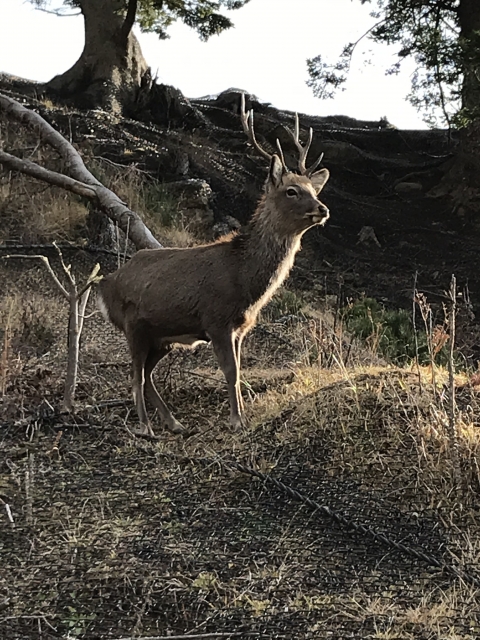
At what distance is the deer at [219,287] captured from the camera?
539cm

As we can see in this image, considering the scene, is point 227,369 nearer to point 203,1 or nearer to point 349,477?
point 349,477

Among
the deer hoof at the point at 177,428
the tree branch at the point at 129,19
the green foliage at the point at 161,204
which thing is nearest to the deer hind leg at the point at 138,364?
the deer hoof at the point at 177,428

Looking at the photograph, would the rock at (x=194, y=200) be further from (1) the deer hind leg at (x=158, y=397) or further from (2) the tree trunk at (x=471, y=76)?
(1) the deer hind leg at (x=158, y=397)

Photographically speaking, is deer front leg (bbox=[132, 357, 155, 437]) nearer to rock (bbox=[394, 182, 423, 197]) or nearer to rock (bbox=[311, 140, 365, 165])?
rock (bbox=[394, 182, 423, 197])

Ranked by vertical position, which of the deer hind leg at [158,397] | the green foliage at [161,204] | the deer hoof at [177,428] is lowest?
the deer hoof at [177,428]

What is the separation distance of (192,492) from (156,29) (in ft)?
41.5

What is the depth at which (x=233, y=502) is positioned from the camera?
14.0ft

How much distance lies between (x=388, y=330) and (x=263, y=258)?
4.55 m

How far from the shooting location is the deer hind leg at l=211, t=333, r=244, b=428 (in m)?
5.35

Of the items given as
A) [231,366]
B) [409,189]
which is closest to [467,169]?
[409,189]

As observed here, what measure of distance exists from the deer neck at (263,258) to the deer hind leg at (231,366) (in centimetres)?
33

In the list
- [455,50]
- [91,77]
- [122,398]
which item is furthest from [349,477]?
[91,77]

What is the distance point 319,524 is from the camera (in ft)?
13.0

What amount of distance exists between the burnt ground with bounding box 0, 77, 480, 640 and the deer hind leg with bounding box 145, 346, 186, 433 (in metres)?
0.18
